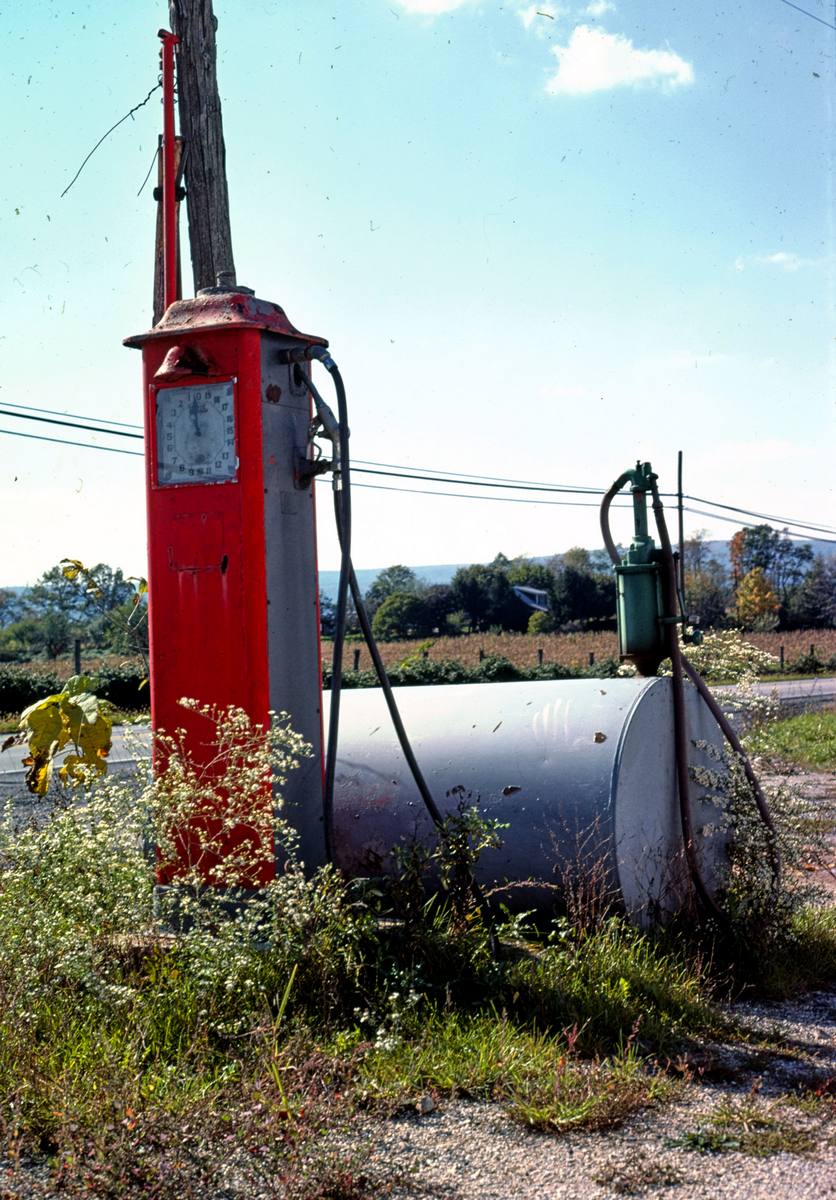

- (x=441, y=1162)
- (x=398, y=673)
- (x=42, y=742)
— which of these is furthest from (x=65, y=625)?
(x=441, y=1162)

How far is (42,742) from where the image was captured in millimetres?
5668

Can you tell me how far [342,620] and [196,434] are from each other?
951 millimetres

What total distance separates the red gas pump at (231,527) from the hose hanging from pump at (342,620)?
132 millimetres

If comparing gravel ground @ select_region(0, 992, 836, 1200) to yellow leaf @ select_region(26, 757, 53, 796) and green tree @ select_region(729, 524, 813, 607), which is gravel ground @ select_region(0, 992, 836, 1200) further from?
green tree @ select_region(729, 524, 813, 607)

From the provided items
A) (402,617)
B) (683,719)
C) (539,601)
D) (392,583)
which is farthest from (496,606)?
(683,719)

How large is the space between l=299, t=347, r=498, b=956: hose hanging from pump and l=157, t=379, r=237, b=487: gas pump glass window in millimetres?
400

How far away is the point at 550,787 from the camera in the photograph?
4.93m

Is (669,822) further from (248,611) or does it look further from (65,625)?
(65,625)

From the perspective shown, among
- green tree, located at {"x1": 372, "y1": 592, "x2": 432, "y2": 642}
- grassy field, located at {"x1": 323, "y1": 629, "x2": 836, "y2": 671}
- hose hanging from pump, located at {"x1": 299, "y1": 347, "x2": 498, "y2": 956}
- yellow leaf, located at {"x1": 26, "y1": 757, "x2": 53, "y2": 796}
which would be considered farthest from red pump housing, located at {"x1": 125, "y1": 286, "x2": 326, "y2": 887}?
green tree, located at {"x1": 372, "y1": 592, "x2": 432, "y2": 642}

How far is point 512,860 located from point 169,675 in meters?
1.55

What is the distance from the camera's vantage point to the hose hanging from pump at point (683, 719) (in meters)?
5.22

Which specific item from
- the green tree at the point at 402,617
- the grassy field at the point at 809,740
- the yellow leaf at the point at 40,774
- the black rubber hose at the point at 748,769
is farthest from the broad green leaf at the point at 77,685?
the green tree at the point at 402,617

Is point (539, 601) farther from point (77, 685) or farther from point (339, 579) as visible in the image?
point (339, 579)

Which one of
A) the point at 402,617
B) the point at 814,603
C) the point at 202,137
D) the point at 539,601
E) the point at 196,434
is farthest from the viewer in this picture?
the point at 814,603
